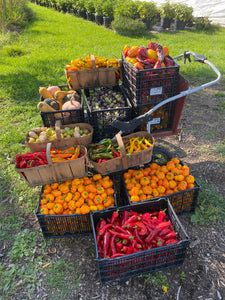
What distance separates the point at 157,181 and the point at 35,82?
6.44 m

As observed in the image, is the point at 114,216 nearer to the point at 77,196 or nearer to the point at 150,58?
the point at 77,196

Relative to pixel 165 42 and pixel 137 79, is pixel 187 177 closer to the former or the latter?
pixel 137 79

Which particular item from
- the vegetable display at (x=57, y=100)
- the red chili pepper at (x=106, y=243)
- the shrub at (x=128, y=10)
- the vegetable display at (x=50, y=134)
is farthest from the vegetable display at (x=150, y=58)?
the shrub at (x=128, y=10)

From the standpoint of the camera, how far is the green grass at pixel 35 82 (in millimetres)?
3305

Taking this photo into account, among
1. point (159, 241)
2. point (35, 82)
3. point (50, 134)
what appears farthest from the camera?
point (35, 82)

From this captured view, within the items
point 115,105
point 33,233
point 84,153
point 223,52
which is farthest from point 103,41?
point 33,233

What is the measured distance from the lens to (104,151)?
392 cm

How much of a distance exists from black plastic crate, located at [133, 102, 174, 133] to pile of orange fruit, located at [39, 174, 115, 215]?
1.34 meters

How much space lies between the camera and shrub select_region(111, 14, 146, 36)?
1342cm

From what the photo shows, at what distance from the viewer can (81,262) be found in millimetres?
3318

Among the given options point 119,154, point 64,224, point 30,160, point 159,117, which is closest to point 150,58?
point 159,117

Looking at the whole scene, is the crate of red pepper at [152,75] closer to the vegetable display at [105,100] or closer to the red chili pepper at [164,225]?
the vegetable display at [105,100]

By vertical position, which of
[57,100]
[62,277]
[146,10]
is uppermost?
[146,10]

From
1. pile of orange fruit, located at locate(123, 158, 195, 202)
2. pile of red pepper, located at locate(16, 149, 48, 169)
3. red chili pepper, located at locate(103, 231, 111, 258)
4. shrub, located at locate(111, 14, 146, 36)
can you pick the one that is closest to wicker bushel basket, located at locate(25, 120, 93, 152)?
pile of red pepper, located at locate(16, 149, 48, 169)
